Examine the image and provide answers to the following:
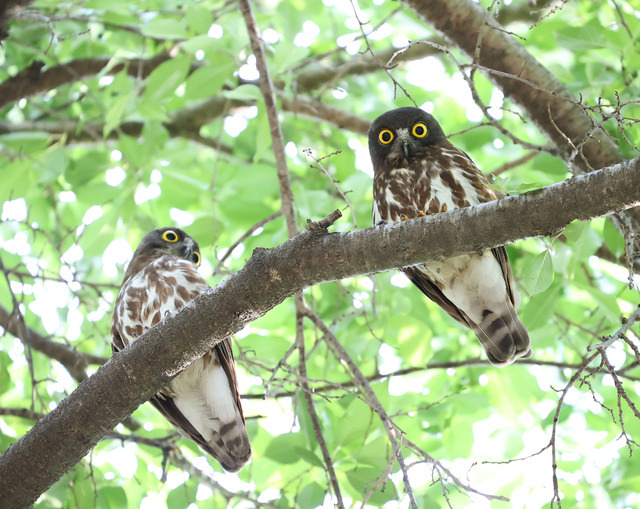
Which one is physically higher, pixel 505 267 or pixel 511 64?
pixel 511 64

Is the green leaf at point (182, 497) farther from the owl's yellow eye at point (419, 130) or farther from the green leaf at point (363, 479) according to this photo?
the owl's yellow eye at point (419, 130)

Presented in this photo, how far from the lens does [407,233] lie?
2561 mm

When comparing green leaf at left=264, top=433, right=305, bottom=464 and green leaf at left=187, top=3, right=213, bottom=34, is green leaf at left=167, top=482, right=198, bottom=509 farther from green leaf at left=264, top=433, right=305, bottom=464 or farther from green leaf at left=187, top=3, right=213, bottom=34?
green leaf at left=187, top=3, right=213, bottom=34

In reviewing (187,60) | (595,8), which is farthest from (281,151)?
(595,8)

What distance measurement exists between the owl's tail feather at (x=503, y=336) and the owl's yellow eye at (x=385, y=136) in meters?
1.33

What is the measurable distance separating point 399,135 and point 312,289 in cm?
168

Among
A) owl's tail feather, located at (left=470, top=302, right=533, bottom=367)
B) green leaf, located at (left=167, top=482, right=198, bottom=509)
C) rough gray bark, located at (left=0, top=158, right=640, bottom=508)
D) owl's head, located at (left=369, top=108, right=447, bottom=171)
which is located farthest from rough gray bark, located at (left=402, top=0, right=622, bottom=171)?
green leaf, located at (left=167, top=482, right=198, bottom=509)

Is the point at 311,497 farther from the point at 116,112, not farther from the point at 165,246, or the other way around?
the point at 116,112

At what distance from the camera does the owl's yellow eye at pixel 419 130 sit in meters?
4.44

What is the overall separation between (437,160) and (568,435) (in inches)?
102

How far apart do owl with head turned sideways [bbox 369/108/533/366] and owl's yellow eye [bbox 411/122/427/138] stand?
90 millimetres

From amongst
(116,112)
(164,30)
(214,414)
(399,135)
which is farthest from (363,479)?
(164,30)

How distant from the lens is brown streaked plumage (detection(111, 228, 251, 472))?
4180 mm

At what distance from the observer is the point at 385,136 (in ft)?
14.8
